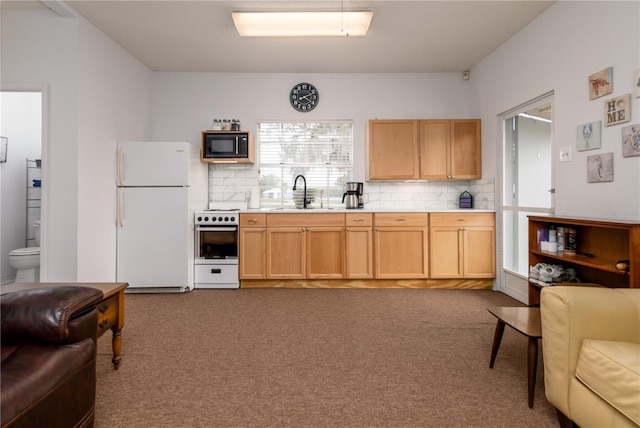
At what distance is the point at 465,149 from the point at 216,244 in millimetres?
3583

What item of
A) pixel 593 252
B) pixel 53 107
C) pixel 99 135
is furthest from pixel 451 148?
pixel 53 107

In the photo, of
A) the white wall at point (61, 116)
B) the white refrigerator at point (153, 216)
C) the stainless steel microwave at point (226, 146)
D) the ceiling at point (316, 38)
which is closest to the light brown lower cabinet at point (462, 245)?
the ceiling at point (316, 38)

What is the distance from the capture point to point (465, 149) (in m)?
4.33

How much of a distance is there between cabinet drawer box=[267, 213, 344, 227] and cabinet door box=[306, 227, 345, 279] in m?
0.07

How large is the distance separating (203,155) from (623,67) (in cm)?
432

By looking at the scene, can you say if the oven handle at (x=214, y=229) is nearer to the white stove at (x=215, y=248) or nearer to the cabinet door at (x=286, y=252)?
the white stove at (x=215, y=248)

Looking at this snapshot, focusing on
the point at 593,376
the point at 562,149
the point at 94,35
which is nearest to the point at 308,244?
the point at 562,149

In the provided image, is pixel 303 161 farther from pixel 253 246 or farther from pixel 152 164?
pixel 152 164

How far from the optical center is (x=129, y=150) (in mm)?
3846

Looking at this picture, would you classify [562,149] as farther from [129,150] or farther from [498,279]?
[129,150]

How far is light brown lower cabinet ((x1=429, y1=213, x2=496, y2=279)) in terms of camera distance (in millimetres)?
4059

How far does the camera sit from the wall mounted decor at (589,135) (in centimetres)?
255

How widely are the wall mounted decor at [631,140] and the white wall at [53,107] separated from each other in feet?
15.7

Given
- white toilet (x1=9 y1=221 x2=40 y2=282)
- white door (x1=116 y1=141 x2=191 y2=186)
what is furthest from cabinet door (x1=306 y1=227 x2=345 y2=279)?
white toilet (x1=9 y1=221 x2=40 y2=282)
